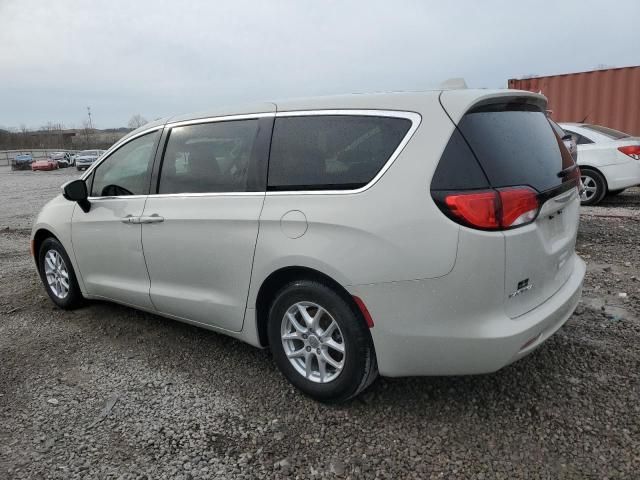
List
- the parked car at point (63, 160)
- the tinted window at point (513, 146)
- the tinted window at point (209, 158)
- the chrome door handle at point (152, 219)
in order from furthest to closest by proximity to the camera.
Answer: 1. the parked car at point (63, 160)
2. the chrome door handle at point (152, 219)
3. the tinted window at point (209, 158)
4. the tinted window at point (513, 146)

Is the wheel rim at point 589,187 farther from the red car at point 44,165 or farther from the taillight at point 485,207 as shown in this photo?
the red car at point 44,165

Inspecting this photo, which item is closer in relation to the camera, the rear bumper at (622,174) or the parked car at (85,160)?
the rear bumper at (622,174)

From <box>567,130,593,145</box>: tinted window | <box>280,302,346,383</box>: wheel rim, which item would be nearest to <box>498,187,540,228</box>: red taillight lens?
<box>280,302,346,383</box>: wheel rim

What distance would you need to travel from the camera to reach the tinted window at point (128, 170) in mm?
3729

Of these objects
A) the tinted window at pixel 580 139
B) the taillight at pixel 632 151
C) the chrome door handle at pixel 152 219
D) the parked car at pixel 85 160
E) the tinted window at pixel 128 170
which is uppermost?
the tinted window at pixel 128 170

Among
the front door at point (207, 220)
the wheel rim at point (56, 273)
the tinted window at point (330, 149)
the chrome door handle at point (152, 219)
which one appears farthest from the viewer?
the wheel rim at point (56, 273)

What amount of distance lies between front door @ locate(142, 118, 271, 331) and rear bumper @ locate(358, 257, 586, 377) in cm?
Answer: 89

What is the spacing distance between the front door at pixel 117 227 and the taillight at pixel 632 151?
7.76 m

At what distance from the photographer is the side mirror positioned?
4.03 meters

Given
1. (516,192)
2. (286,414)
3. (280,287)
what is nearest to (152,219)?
(280,287)

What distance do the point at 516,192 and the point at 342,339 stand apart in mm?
1114

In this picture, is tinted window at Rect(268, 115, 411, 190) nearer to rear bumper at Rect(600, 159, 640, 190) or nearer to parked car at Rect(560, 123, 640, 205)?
parked car at Rect(560, 123, 640, 205)

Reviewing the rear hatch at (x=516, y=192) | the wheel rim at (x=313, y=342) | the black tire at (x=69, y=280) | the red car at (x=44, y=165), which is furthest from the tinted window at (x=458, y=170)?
the red car at (x=44, y=165)

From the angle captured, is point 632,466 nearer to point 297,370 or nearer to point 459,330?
point 459,330
